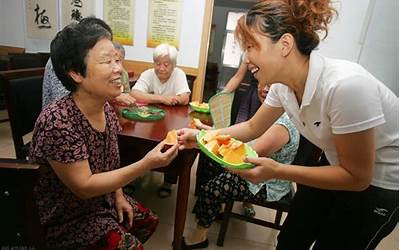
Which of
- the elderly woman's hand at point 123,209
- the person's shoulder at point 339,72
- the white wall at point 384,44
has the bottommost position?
the elderly woman's hand at point 123,209

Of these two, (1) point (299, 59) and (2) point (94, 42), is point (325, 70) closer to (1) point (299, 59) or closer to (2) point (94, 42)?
(1) point (299, 59)

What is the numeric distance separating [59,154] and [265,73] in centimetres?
73

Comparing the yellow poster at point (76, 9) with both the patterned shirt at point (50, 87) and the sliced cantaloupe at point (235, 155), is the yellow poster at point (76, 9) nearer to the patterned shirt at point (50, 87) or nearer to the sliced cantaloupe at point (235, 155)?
the patterned shirt at point (50, 87)

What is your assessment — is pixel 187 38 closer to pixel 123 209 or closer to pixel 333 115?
pixel 123 209

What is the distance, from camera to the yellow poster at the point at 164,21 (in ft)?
10.8

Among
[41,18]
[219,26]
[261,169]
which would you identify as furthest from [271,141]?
[219,26]

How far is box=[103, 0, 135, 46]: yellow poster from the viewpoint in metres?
3.39

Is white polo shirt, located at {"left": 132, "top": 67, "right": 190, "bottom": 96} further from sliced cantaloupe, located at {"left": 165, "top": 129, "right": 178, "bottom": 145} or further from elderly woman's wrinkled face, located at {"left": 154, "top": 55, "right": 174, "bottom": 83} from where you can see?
sliced cantaloupe, located at {"left": 165, "top": 129, "right": 178, "bottom": 145}

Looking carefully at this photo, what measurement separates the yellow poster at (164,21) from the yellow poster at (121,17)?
250 mm

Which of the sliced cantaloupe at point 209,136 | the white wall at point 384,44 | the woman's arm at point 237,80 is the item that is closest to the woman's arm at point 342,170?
the sliced cantaloupe at point 209,136

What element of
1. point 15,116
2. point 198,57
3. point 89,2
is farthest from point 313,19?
point 89,2

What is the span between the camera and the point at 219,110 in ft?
5.40

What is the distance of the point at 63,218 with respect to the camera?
3.43 ft

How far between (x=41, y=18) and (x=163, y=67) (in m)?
2.49
